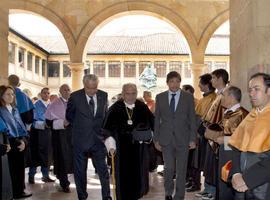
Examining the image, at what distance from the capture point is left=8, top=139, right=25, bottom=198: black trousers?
6.46m

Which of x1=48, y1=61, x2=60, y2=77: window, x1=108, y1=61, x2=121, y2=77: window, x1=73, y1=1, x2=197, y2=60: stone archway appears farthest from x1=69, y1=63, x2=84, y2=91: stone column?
x1=48, y1=61, x2=60, y2=77: window

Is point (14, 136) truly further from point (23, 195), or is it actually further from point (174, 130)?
point (174, 130)

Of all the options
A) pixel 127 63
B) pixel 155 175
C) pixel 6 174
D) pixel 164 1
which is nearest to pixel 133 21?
pixel 127 63

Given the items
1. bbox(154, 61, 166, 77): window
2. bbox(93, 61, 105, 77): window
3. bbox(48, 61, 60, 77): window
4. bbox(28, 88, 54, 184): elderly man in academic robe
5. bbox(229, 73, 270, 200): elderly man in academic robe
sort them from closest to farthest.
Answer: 1. bbox(229, 73, 270, 200): elderly man in academic robe
2. bbox(28, 88, 54, 184): elderly man in academic robe
3. bbox(154, 61, 166, 77): window
4. bbox(93, 61, 105, 77): window
5. bbox(48, 61, 60, 77): window

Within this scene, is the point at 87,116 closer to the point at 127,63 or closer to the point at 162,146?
the point at 162,146

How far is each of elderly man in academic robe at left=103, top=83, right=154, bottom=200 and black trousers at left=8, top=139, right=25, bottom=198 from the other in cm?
144

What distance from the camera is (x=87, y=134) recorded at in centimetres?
616

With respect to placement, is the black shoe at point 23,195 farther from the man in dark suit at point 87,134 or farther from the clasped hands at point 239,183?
the clasped hands at point 239,183

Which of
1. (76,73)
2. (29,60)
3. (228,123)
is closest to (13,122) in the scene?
(228,123)

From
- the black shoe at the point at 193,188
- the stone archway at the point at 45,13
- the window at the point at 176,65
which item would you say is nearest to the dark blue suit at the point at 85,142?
the black shoe at the point at 193,188

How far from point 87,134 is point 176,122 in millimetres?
1160

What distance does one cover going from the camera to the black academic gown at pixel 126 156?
19.3ft

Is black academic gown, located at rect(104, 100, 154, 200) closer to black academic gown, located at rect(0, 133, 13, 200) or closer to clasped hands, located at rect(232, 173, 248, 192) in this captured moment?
black academic gown, located at rect(0, 133, 13, 200)

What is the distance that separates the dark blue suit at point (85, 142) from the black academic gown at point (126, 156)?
1.03ft
